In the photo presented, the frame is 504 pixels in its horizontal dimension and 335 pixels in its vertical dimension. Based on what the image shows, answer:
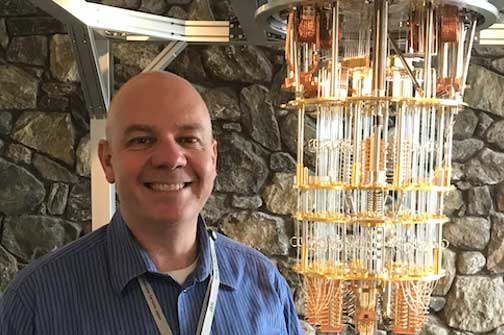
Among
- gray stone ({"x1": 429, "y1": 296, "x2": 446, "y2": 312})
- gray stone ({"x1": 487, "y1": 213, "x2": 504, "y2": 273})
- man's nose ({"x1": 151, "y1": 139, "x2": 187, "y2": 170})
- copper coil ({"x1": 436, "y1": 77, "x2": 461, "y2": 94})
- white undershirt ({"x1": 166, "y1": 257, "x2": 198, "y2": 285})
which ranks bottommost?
gray stone ({"x1": 429, "y1": 296, "x2": 446, "y2": 312})

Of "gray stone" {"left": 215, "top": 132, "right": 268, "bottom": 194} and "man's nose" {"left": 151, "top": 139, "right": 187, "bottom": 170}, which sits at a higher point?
"man's nose" {"left": 151, "top": 139, "right": 187, "bottom": 170}

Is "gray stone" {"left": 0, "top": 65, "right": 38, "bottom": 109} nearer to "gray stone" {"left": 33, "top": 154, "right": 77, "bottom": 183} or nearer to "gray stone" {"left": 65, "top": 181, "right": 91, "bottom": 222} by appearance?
"gray stone" {"left": 33, "top": 154, "right": 77, "bottom": 183}

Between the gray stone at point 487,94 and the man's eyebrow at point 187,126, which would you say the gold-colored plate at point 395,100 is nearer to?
the man's eyebrow at point 187,126

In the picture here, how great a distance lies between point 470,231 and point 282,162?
0.82 m

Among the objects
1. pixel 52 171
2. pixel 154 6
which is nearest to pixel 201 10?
pixel 154 6

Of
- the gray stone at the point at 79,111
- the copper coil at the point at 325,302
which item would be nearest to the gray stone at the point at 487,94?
the copper coil at the point at 325,302

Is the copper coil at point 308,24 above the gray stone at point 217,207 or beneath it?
above

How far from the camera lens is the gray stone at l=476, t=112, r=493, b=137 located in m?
2.53

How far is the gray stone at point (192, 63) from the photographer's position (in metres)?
2.61

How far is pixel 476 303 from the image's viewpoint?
2.54 metres

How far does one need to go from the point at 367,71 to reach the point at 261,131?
3.37ft

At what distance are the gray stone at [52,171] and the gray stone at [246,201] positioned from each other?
2.27 ft

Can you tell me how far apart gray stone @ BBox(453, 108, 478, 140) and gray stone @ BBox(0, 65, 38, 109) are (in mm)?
1776

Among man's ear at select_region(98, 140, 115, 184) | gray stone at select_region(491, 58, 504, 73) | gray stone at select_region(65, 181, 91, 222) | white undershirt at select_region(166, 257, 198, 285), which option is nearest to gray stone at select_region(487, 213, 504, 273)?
gray stone at select_region(491, 58, 504, 73)
